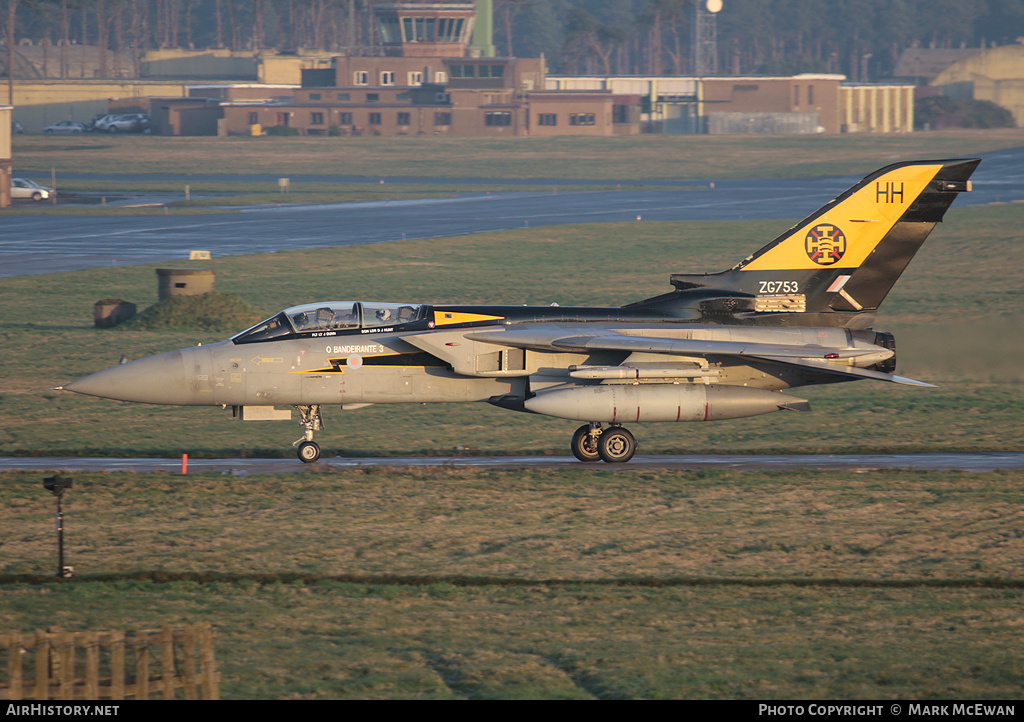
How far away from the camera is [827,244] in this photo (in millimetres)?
22703

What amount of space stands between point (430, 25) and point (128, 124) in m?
36.8

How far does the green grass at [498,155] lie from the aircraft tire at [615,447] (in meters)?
79.3

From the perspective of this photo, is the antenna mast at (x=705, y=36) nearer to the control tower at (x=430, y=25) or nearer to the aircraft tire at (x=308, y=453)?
the control tower at (x=430, y=25)

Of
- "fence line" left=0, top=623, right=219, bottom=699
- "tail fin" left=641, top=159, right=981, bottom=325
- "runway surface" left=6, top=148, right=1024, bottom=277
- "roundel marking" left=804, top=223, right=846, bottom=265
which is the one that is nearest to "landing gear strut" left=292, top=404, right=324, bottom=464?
"tail fin" left=641, top=159, right=981, bottom=325

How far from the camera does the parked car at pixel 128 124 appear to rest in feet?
435

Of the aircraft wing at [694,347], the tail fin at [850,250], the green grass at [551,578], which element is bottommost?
the green grass at [551,578]

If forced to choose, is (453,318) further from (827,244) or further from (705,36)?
(705,36)

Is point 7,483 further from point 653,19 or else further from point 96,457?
point 653,19

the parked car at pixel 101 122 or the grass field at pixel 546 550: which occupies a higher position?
the parked car at pixel 101 122

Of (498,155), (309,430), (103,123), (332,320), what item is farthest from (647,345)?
(103,123)

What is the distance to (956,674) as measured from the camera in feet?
37.8

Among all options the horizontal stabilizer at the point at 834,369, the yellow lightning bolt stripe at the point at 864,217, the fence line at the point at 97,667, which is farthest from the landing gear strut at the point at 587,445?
the fence line at the point at 97,667

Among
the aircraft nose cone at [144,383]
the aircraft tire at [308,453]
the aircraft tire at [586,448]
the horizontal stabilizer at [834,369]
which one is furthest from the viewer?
the aircraft tire at [586,448]

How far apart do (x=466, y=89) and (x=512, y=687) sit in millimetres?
124046
